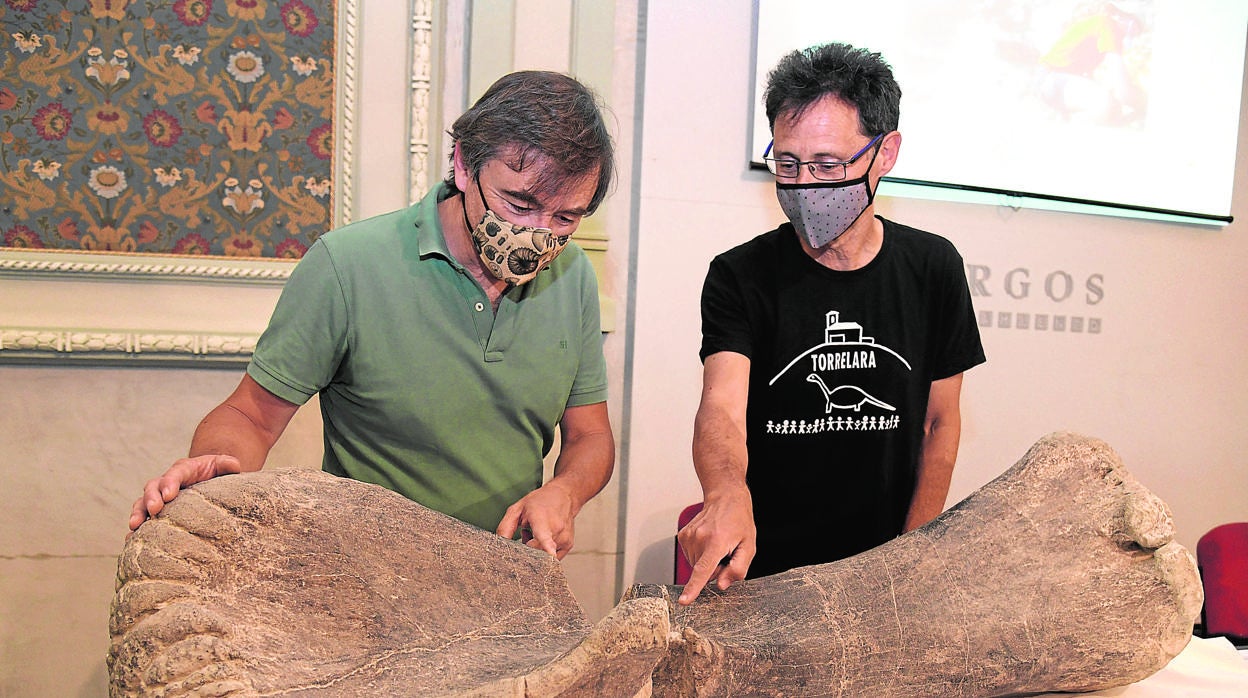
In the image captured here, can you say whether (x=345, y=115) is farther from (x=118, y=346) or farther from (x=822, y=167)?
(x=822, y=167)

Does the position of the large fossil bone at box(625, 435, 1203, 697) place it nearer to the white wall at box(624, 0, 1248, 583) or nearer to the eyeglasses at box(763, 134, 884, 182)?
the eyeglasses at box(763, 134, 884, 182)

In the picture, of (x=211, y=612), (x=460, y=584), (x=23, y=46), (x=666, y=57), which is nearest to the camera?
(x=211, y=612)

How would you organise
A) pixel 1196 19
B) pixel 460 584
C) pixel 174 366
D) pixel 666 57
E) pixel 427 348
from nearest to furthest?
pixel 460 584, pixel 427 348, pixel 174 366, pixel 666 57, pixel 1196 19

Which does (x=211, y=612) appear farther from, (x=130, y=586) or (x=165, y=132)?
(x=165, y=132)

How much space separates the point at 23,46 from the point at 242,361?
861 mm

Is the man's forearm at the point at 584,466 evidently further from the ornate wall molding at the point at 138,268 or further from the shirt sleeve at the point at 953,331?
the ornate wall molding at the point at 138,268

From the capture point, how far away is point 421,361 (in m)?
1.38

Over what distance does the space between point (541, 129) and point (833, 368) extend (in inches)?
24.4

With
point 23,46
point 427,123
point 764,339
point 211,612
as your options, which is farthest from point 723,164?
point 211,612

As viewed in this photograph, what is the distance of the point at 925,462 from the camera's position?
162 centimetres

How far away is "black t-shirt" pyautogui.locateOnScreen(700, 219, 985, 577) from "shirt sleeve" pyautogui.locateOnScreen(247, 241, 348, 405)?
0.59m

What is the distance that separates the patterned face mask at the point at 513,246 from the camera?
4.32 ft

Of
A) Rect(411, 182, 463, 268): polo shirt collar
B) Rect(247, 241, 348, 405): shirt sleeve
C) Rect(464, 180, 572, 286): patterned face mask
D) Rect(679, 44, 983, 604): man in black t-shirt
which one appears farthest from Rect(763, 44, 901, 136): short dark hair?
Rect(247, 241, 348, 405): shirt sleeve

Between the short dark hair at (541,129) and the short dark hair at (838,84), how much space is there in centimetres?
33
